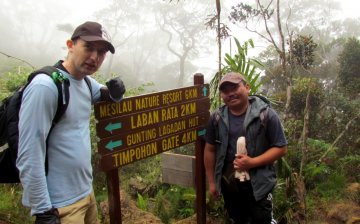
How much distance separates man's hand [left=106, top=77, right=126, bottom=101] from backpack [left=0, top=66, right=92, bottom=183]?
0.51 metres

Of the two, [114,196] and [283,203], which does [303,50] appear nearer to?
[283,203]

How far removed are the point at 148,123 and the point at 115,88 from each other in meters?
0.46

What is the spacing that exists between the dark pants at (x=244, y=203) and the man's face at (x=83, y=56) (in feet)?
4.39

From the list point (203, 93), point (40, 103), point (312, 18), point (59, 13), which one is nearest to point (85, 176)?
point (40, 103)

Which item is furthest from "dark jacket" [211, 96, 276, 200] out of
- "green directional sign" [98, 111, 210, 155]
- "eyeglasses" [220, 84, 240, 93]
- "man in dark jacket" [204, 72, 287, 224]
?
"green directional sign" [98, 111, 210, 155]

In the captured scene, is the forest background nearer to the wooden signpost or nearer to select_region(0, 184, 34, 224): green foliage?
select_region(0, 184, 34, 224): green foliage

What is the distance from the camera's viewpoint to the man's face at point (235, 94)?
2527mm

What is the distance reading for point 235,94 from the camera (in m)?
2.52

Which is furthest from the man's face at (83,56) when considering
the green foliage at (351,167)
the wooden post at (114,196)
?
the green foliage at (351,167)

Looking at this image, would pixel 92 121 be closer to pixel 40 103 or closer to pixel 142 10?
pixel 40 103

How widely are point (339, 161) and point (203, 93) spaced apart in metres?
3.35

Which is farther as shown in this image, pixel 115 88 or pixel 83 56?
pixel 115 88

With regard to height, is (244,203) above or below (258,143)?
below

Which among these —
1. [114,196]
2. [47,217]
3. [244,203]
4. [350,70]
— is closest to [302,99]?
[350,70]
